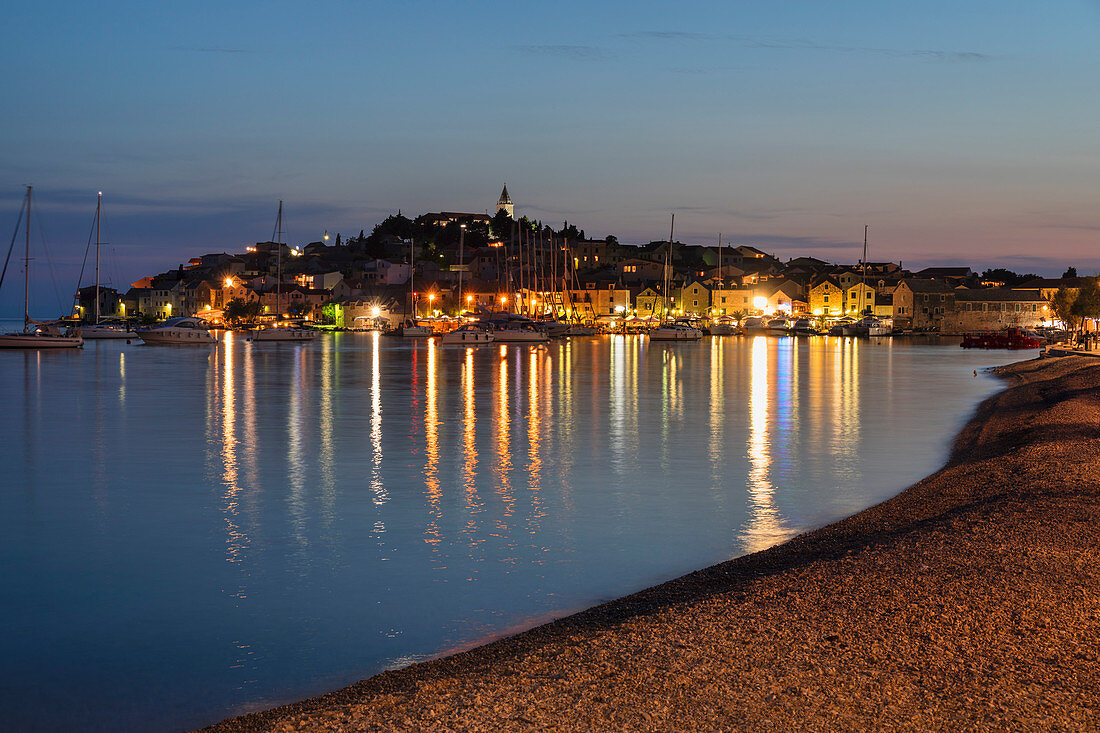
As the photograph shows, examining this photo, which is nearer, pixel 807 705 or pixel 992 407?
pixel 807 705

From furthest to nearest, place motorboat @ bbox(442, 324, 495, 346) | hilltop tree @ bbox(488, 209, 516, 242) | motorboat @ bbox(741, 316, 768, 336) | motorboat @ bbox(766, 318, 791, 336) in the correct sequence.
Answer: hilltop tree @ bbox(488, 209, 516, 242)
motorboat @ bbox(741, 316, 768, 336)
motorboat @ bbox(766, 318, 791, 336)
motorboat @ bbox(442, 324, 495, 346)

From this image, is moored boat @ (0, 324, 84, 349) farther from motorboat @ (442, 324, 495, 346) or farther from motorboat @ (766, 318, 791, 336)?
motorboat @ (766, 318, 791, 336)

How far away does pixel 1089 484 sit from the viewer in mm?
13094

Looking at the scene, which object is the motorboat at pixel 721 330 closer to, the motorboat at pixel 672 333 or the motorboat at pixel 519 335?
the motorboat at pixel 672 333

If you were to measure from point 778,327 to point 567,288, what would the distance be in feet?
98.5

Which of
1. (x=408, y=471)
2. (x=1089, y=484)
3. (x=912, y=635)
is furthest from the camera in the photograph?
(x=408, y=471)

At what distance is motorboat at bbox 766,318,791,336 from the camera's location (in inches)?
4898

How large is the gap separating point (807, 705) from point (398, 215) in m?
186

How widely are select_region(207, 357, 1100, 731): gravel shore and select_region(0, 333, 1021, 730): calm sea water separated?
111 cm

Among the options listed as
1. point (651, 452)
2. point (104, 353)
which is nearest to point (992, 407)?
point (651, 452)

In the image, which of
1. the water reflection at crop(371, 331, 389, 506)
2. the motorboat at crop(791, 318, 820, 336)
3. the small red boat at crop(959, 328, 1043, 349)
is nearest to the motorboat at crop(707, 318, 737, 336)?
the motorboat at crop(791, 318, 820, 336)

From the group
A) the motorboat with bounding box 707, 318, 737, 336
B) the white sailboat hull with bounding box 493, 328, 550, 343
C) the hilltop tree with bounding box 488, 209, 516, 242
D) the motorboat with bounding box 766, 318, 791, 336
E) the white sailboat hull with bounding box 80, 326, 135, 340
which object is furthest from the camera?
the hilltop tree with bounding box 488, 209, 516, 242

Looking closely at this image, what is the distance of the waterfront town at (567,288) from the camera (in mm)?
134125

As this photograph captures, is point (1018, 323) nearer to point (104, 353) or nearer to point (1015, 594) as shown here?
point (104, 353)
